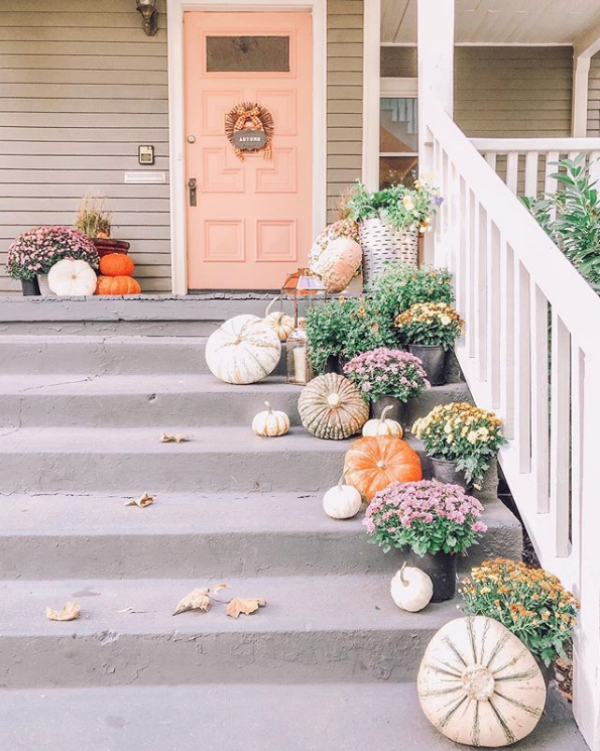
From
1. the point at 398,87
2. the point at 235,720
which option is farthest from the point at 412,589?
the point at 398,87

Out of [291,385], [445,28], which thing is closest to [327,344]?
[291,385]

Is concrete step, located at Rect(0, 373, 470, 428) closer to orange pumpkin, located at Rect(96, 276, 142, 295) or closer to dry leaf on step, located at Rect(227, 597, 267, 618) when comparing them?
dry leaf on step, located at Rect(227, 597, 267, 618)

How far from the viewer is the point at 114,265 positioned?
15.8 feet

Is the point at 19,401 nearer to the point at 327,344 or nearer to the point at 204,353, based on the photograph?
the point at 204,353

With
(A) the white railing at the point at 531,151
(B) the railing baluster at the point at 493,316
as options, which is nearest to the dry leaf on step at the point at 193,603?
(B) the railing baluster at the point at 493,316

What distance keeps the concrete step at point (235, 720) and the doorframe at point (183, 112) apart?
3760mm

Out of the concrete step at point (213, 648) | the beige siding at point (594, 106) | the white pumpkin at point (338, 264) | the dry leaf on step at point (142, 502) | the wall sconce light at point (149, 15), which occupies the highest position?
the wall sconce light at point (149, 15)

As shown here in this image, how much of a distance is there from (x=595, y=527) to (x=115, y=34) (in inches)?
194

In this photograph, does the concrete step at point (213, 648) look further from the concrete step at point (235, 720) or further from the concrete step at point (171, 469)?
the concrete step at point (171, 469)

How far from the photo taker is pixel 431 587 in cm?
201

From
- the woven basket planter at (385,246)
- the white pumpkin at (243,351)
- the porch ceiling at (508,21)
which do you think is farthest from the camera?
the porch ceiling at (508,21)

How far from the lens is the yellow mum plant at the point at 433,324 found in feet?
9.12

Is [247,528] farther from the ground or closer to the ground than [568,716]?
farther from the ground

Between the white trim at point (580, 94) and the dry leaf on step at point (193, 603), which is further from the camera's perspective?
the white trim at point (580, 94)
